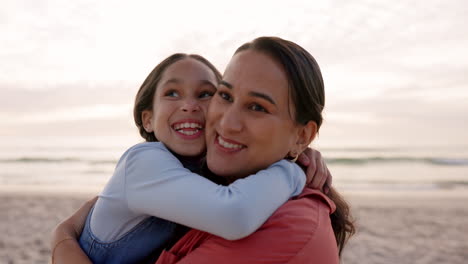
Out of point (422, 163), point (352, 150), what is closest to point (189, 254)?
point (422, 163)

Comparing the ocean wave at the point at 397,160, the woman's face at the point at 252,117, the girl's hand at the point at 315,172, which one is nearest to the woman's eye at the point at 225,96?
the woman's face at the point at 252,117

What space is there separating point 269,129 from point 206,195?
24.5 inches

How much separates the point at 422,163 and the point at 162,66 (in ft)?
90.8

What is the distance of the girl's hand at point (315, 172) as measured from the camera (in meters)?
2.81

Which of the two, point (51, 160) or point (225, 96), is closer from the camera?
point (225, 96)

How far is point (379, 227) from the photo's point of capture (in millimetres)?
11383

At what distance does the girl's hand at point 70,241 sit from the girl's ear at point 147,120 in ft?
→ 2.28

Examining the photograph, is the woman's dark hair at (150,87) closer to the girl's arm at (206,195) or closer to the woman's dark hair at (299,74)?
the woman's dark hair at (299,74)

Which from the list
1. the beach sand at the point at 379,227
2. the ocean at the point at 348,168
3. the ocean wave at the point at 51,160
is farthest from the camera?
the ocean wave at the point at 51,160

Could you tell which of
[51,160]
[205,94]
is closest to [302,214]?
[205,94]

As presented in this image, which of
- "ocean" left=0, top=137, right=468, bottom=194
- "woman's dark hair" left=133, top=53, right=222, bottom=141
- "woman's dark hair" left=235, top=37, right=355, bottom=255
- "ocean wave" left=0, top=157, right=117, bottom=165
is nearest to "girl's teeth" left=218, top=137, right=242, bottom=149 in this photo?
"woman's dark hair" left=235, top=37, right=355, bottom=255

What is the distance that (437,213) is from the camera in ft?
43.4

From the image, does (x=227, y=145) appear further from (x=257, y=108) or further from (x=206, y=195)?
(x=206, y=195)

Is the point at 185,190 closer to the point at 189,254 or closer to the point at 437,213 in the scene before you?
the point at 189,254
